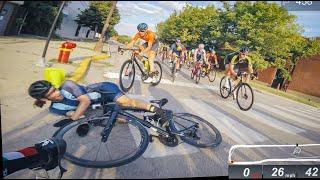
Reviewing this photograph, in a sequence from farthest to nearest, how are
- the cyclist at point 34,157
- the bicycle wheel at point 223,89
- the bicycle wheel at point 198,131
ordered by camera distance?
the bicycle wheel at point 223,89
the bicycle wheel at point 198,131
the cyclist at point 34,157

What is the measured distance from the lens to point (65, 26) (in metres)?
3.45

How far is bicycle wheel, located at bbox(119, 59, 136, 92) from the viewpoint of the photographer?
14.0 ft

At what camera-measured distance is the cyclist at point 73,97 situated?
3697mm

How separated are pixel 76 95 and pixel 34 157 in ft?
2.83

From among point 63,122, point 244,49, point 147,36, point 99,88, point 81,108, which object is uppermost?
point 244,49

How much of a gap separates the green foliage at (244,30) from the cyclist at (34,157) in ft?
5.71

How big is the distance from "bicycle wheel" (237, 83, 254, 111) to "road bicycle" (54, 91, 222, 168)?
1512 mm

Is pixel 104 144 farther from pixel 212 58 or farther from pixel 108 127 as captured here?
pixel 212 58

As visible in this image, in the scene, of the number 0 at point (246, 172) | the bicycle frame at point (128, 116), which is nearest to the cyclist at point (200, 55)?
the bicycle frame at point (128, 116)

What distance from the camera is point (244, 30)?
13.2 ft

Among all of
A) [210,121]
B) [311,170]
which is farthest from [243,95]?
[311,170]

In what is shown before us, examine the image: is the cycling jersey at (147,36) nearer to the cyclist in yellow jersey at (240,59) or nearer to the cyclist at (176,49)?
the cyclist at (176,49)

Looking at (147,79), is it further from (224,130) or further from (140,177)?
(140,177)

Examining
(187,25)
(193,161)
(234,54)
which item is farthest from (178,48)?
(193,161)
